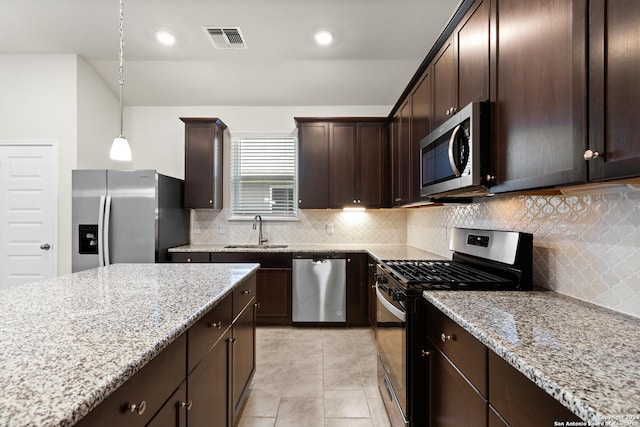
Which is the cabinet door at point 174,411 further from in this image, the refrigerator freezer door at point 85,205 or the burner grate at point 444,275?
the refrigerator freezer door at point 85,205

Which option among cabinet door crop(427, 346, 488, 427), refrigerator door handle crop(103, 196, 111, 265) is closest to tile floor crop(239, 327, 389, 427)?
cabinet door crop(427, 346, 488, 427)

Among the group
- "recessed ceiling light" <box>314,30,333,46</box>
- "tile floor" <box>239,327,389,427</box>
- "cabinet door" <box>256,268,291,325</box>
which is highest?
"recessed ceiling light" <box>314,30,333,46</box>

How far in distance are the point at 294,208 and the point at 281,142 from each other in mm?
933

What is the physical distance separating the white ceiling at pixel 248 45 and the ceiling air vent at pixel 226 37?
0.22 feet

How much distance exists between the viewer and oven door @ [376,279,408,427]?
1.59 m

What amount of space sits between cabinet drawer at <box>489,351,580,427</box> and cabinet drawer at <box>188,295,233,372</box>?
3.32 ft

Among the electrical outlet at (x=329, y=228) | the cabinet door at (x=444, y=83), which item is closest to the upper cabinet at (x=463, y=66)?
the cabinet door at (x=444, y=83)

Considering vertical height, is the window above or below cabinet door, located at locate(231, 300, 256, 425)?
above

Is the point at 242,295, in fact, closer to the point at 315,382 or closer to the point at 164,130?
the point at 315,382

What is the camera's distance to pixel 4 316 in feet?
3.33

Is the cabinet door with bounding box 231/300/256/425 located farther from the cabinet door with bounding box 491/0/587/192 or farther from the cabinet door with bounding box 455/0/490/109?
the cabinet door with bounding box 455/0/490/109

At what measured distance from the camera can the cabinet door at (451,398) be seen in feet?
3.33

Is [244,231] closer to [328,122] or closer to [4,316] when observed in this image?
[328,122]

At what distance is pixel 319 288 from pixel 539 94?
2.81 m
